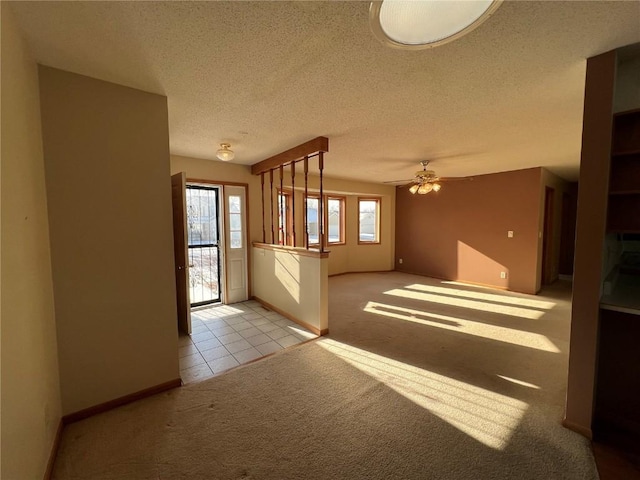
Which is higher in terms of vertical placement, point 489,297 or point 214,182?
point 214,182

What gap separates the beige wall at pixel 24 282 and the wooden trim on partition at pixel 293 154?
7.23 ft

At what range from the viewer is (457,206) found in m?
5.71

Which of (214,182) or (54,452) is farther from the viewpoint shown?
(214,182)

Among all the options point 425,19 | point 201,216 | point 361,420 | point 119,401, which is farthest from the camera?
point 201,216

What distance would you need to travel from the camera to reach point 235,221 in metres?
4.37

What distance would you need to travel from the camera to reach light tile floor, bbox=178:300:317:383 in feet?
8.32

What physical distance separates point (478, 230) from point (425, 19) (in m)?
5.06

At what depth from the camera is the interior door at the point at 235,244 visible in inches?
168

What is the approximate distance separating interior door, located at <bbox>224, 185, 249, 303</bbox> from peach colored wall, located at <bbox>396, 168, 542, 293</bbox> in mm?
4239

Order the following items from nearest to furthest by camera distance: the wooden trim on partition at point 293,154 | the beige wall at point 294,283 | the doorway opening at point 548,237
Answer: the wooden trim on partition at point 293,154 → the beige wall at point 294,283 → the doorway opening at point 548,237

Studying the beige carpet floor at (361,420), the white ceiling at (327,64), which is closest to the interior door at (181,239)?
the white ceiling at (327,64)

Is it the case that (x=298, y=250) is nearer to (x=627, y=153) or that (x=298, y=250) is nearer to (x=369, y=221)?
(x=627, y=153)

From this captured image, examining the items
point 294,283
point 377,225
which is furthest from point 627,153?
point 377,225

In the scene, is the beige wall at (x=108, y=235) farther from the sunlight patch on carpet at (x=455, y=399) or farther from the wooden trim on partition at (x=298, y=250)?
the sunlight patch on carpet at (x=455, y=399)
